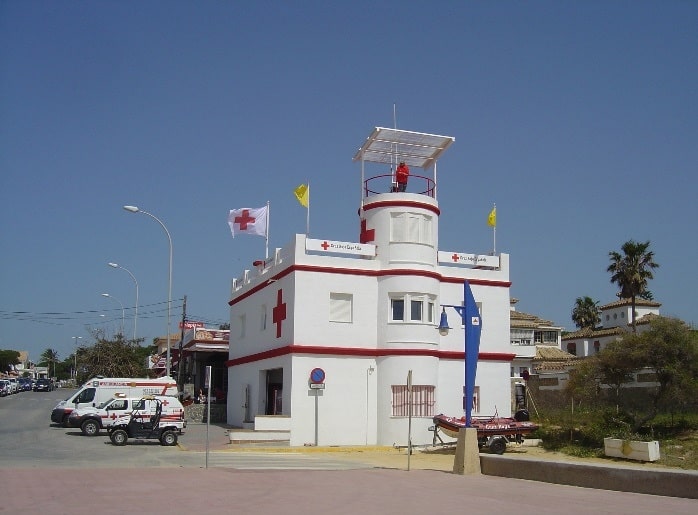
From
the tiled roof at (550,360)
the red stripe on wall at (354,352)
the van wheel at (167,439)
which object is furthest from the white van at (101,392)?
the tiled roof at (550,360)

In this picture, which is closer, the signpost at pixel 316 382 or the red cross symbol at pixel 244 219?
the signpost at pixel 316 382

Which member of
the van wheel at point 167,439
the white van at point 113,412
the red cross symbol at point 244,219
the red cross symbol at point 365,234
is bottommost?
the van wheel at point 167,439

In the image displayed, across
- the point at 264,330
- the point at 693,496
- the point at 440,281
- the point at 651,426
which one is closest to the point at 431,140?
the point at 440,281

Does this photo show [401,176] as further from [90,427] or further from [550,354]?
[550,354]

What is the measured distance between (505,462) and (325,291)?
1403cm

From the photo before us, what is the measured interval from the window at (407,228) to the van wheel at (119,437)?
12971mm

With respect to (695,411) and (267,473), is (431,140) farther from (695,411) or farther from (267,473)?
(267,473)

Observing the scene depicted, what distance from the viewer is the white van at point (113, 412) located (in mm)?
31859

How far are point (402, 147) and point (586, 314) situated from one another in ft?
188

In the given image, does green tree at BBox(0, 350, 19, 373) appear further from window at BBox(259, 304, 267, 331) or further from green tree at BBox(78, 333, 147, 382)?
window at BBox(259, 304, 267, 331)

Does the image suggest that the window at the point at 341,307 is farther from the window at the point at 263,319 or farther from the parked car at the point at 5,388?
the parked car at the point at 5,388

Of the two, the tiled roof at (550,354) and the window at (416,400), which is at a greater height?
→ the tiled roof at (550,354)

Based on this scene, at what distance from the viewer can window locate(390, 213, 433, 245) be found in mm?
32281

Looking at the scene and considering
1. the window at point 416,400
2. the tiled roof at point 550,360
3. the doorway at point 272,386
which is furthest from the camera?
the tiled roof at point 550,360
